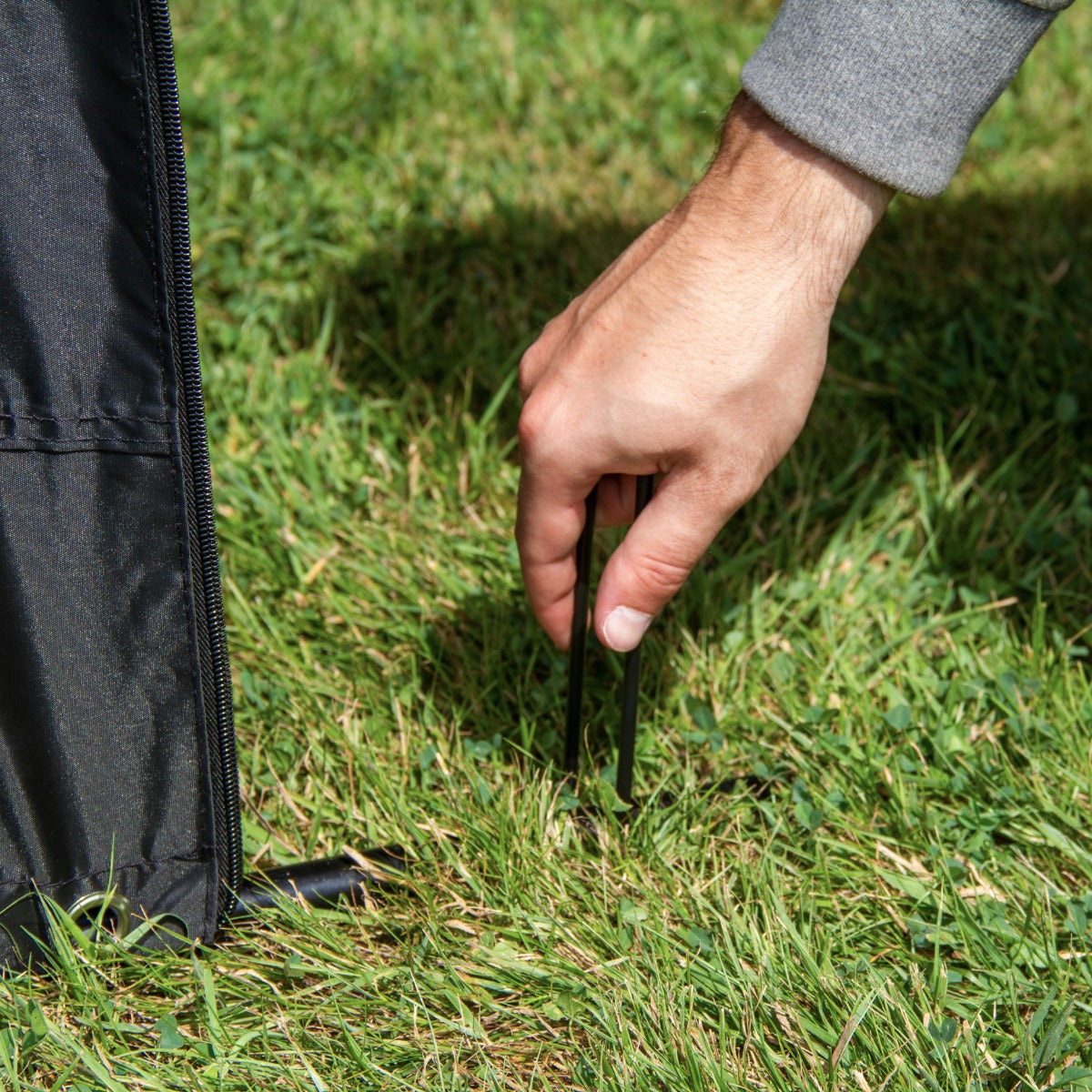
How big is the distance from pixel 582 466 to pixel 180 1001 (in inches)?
34.2

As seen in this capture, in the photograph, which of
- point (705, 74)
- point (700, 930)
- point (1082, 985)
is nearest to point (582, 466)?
point (700, 930)

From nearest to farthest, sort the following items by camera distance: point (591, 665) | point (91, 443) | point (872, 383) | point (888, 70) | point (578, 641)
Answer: point (888, 70) → point (91, 443) → point (578, 641) → point (591, 665) → point (872, 383)

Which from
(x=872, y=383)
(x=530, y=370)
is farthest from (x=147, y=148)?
(x=872, y=383)

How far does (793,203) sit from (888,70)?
0.55 feet

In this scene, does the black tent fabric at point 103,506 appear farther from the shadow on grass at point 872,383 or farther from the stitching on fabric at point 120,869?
the shadow on grass at point 872,383

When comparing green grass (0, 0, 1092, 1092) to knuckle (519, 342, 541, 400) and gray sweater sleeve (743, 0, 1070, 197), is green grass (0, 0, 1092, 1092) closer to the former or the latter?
knuckle (519, 342, 541, 400)

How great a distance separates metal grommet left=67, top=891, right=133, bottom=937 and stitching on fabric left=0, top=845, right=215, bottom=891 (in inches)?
1.0

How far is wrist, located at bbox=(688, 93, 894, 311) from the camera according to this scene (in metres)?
1.33

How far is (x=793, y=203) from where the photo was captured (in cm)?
133

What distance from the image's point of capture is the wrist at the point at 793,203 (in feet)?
4.36

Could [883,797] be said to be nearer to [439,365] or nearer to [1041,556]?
[1041,556]

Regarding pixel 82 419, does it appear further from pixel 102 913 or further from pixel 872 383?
pixel 872 383

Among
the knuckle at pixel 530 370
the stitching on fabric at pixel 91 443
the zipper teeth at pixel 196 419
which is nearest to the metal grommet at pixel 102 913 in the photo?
the zipper teeth at pixel 196 419

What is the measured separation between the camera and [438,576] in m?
2.14
